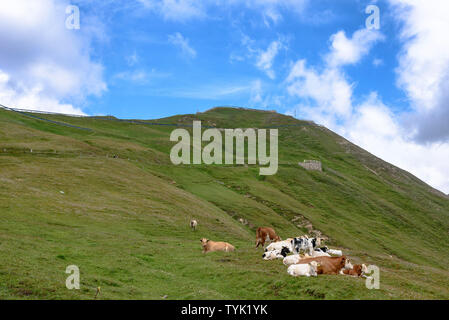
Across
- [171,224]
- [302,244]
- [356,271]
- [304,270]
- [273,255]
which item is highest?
[171,224]

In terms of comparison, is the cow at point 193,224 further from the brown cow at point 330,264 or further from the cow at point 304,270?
the cow at point 304,270

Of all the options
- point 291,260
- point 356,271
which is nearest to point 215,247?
point 291,260

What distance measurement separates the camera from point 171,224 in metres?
41.0

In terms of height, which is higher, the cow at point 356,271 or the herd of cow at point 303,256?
the herd of cow at point 303,256

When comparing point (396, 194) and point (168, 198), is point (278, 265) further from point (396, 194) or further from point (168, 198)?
point (396, 194)

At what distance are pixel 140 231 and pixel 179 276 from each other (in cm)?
1657

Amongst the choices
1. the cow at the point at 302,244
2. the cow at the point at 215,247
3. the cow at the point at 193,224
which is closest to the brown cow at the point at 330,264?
the cow at the point at 302,244

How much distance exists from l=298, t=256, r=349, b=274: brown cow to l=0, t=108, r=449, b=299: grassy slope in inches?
50.2

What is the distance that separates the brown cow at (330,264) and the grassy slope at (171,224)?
4.18 ft

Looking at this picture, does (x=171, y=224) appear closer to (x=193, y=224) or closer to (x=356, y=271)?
(x=193, y=224)

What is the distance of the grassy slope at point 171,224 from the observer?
1733 cm

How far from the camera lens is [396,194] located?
130375 millimetres

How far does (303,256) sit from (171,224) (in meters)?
21.9

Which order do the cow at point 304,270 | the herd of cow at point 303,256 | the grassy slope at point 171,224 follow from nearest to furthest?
the cow at point 304,270
the grassy slope at point 171,224
the herd of cow at point 303,256
